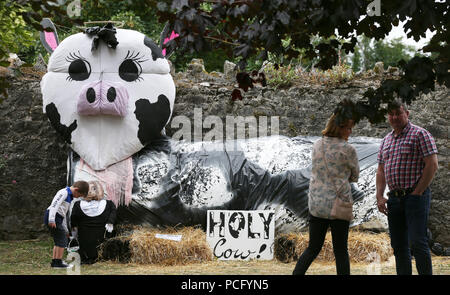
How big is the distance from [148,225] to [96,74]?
1577 millimetres

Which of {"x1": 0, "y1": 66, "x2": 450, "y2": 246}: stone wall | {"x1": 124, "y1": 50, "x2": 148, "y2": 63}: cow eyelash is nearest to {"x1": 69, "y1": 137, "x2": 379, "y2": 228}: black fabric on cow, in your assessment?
{"x1": 124, "y1": 50, "x2": 148, "y2": 63}: cow eyelash

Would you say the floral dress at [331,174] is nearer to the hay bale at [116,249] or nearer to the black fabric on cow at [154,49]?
the hay bale at [116,249]

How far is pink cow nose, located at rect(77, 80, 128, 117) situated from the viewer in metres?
5.55

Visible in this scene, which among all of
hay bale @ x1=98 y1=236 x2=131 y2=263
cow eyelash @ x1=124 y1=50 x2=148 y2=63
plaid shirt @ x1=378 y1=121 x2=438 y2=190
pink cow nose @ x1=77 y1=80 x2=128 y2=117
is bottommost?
hay bale @ x1=98 y1=236 x2=131 y2=263

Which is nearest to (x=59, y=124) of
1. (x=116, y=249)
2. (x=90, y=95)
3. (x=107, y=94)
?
(x=90, y=95)

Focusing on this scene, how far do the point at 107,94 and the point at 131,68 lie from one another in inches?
17.6

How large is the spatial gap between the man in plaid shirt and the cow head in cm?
268

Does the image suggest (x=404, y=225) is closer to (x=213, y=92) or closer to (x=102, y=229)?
(x=102, y=229)

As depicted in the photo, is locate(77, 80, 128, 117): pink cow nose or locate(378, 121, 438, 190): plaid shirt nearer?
locate(378, 121, 438, 190): plaid shirt

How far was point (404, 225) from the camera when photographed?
12.5 ft

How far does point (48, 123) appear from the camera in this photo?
677 cm

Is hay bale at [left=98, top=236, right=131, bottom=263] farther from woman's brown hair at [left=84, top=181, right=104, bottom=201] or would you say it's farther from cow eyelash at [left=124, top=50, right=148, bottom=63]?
cow eyelash at [left=124, top=50, right=148, bottom=63]

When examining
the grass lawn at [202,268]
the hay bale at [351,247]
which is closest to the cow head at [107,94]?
the grass lawn at [202,268]
